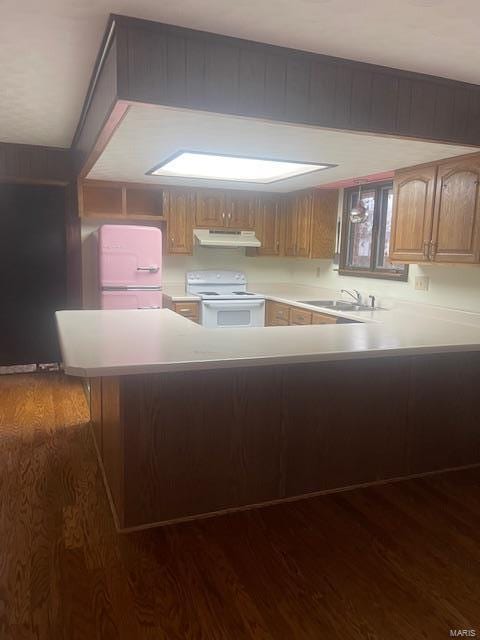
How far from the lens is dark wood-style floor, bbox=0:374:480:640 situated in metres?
1.70

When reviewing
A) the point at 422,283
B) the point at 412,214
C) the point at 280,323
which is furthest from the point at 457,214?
the point at 280,323

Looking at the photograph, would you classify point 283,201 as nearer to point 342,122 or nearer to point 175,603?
point 342,122

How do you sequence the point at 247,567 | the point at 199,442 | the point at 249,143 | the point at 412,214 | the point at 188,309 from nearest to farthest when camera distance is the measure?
the point at 247,567, the point at 199,442, the point at 249,143, the point at 412,214, the point at 188,309

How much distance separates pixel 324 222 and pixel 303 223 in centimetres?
23

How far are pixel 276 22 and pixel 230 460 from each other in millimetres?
1963

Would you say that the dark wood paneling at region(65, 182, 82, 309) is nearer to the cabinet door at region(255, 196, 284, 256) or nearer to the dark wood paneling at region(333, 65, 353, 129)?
the cabinet door at region(255, 196, 284, 256)

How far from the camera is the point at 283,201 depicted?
5.45m

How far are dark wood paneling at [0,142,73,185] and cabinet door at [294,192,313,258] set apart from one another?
2379mm

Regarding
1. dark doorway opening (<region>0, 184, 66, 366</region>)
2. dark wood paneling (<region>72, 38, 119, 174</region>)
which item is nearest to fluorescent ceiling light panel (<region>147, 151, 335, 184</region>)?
dark wood paneling (<region>72, 38, 119, 174</region>)

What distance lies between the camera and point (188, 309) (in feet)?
16.1

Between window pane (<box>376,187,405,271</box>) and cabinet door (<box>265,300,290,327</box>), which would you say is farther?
cabinet door (<box>265,300,290,327</box>)

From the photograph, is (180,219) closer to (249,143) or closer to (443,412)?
(249,143)

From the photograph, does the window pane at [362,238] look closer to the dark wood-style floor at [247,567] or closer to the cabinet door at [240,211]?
the cabinet door at [240,211]

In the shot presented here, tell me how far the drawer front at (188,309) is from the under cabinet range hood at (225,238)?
67cm
